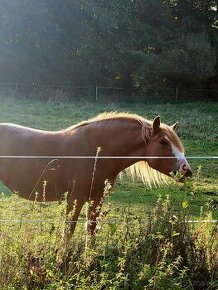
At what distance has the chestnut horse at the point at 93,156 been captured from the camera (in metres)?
4.96

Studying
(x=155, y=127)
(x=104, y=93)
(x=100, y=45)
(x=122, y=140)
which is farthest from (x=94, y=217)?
(x=100, y=45)

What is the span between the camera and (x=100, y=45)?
2614 centimetres

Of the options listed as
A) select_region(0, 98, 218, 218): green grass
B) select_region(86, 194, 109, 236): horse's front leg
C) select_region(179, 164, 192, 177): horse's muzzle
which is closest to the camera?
select_region(86, 194, 109, 236): horse's front leg

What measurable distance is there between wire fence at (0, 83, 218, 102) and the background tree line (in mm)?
562

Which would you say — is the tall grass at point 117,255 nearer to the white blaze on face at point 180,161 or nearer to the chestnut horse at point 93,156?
the white blaze on face at point 180,161

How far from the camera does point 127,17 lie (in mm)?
26531

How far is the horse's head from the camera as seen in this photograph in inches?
193

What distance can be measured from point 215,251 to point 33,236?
143cm

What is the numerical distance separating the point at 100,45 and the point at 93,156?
2174 cm

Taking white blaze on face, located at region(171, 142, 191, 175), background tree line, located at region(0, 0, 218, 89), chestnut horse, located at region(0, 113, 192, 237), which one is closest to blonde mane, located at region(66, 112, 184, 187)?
chestnut horse, located at region(0, 113, 192, 237)

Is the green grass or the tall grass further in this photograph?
the green grass

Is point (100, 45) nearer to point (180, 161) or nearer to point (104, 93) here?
point (104, 93)

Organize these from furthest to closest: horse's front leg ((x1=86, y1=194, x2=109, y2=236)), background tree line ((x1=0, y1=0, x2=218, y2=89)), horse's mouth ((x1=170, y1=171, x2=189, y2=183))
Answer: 1. background tree line ((x1=0, y1=0, x2=218, y2=89))
2. horse's mouth ((x1=170, y1=171, x2=189, y2=183))
3. horse's front leg ((x1=86, y1=194, x2=109, y2=236))

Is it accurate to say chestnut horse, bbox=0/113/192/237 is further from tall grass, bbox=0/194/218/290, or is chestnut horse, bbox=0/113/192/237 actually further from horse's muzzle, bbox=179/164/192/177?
tall grass, bbox=0/194/218/290
